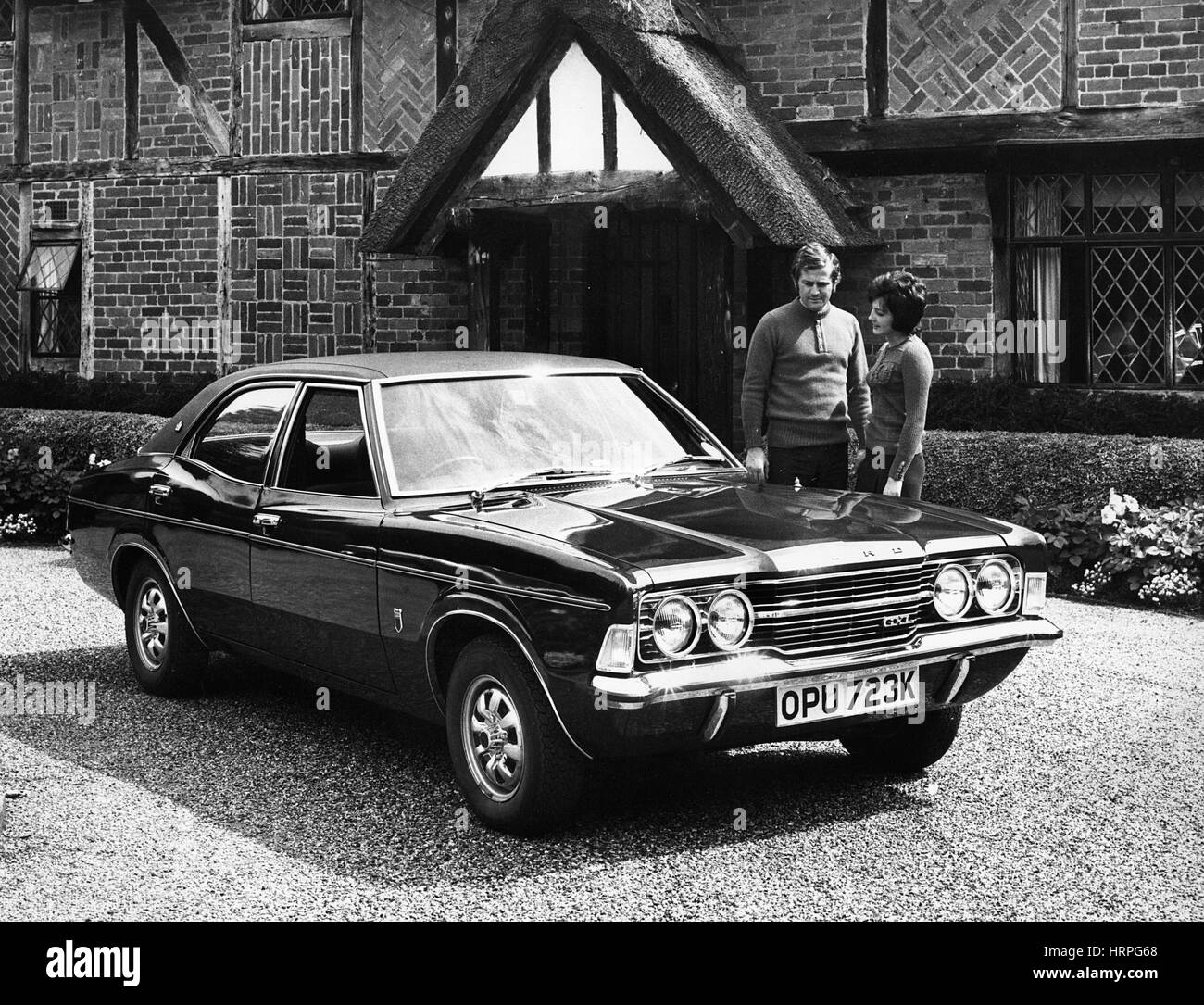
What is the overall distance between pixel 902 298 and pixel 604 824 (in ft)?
10.9

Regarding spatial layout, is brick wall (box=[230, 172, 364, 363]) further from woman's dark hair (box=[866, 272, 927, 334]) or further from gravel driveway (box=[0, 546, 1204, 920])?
woman's dark hair (box=[866, 272, 927, 334])

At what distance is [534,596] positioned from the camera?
4.98 meters

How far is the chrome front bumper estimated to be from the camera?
4.76m

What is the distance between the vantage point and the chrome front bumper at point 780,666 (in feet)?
15.6

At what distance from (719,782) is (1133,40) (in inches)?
372

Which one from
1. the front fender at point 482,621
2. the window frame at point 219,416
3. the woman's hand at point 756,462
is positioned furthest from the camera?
the woman's hand at point 756,462

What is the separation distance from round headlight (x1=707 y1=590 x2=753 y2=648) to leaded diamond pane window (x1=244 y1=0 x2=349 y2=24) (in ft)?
41.4

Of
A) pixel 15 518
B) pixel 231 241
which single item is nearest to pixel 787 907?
pixel 15 518

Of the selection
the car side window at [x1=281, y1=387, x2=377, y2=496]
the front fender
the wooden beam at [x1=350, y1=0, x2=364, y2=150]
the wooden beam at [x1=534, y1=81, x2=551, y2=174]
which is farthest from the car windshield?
the wooden beam at [x1=350, y1=0, x2=364, y2=150]

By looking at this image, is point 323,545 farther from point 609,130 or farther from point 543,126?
point 543,126

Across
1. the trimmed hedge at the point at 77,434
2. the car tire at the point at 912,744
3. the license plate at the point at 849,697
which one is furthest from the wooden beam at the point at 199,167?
the license plate at the point at 849,697

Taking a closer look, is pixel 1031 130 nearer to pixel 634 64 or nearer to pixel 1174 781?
pixel 634 64

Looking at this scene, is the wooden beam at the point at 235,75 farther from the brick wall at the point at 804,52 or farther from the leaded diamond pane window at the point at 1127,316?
the leaded diamond pane window at the point at 1127,316

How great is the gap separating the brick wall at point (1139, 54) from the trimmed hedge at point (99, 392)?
912cm
